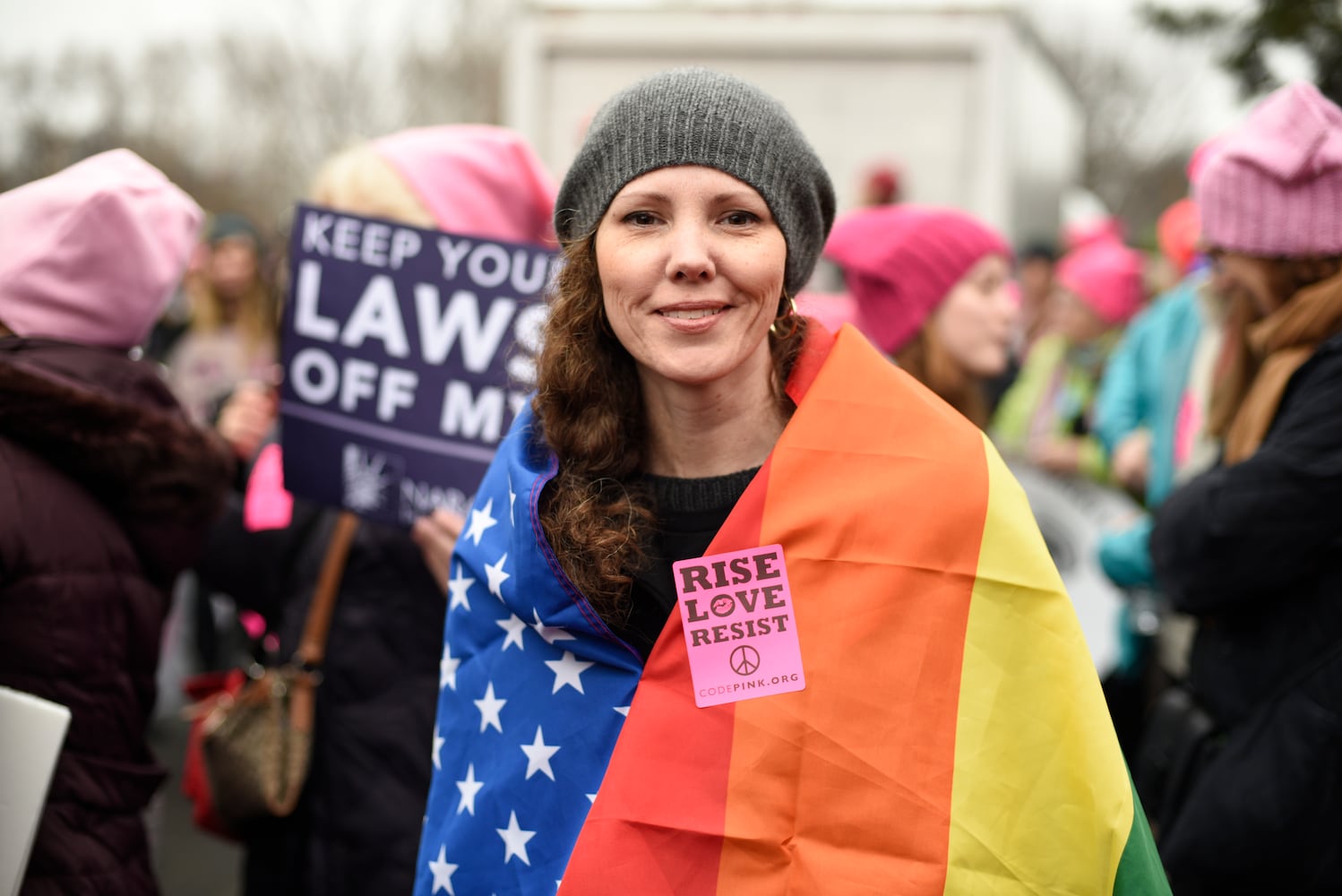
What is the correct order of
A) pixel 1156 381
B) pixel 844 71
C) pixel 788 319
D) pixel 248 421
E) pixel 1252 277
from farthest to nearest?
1. pixel 844 71
2. pixel 1156 381
3. pixel 248 421
4. pixel 1252 277
5. pixel 788 319

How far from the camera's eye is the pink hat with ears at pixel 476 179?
3199 mm

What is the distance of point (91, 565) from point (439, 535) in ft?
2.24

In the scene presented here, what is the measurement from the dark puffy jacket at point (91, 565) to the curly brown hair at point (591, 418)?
0.90m

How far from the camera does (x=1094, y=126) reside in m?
40.4

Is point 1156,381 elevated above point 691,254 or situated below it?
below

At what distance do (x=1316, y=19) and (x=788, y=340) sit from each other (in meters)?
4.34

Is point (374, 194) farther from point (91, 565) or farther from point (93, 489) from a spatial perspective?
point (91, 565)

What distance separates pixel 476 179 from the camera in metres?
3.28

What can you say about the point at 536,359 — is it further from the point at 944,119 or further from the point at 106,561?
the point at 944,119

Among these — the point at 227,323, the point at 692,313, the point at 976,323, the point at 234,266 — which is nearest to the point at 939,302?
the point at 976,323

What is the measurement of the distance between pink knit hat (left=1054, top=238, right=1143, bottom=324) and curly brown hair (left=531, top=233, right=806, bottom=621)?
5.13m

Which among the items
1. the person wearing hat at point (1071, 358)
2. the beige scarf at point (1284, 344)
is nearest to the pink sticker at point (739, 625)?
the beige scarf at point (1284, 344)

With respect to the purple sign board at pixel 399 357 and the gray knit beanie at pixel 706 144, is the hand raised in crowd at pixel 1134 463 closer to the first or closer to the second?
the purple sign board at pixel 399 357

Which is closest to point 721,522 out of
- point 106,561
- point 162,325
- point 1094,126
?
point 106,561
